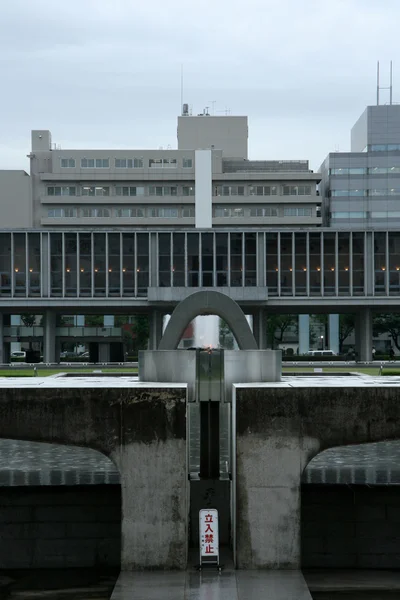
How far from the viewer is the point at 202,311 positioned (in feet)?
113

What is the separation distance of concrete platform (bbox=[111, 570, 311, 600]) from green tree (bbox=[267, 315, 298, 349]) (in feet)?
342

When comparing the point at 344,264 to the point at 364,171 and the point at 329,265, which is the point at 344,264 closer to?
the point at 329,265

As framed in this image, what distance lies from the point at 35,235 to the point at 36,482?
6693cm

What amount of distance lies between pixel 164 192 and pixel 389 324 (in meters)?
41.7

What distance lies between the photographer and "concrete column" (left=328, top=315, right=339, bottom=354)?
13012 cm

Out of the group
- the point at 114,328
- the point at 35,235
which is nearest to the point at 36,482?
the point at 35,235

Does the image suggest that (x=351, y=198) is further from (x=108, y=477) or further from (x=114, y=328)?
(x=108, y=477)

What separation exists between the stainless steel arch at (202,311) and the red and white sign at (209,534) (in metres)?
12.5

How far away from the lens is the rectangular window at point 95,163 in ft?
428

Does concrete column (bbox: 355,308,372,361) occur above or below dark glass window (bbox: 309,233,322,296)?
below

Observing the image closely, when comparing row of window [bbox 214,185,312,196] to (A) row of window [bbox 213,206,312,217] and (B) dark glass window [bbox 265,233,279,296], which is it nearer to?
(A) row of window [bbox 213,206,312,217]

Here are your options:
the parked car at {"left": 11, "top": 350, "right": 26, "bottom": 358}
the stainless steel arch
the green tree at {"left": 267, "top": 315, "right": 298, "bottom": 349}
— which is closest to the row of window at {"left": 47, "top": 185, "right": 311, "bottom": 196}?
the green tree at {"left": 267, "top": 315, "right": 298, "bottom": 349}

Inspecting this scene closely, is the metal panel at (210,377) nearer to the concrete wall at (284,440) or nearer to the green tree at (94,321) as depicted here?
the concrete wall at (284,440)

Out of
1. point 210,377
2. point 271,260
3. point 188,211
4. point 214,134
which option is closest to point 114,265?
point 271,260
